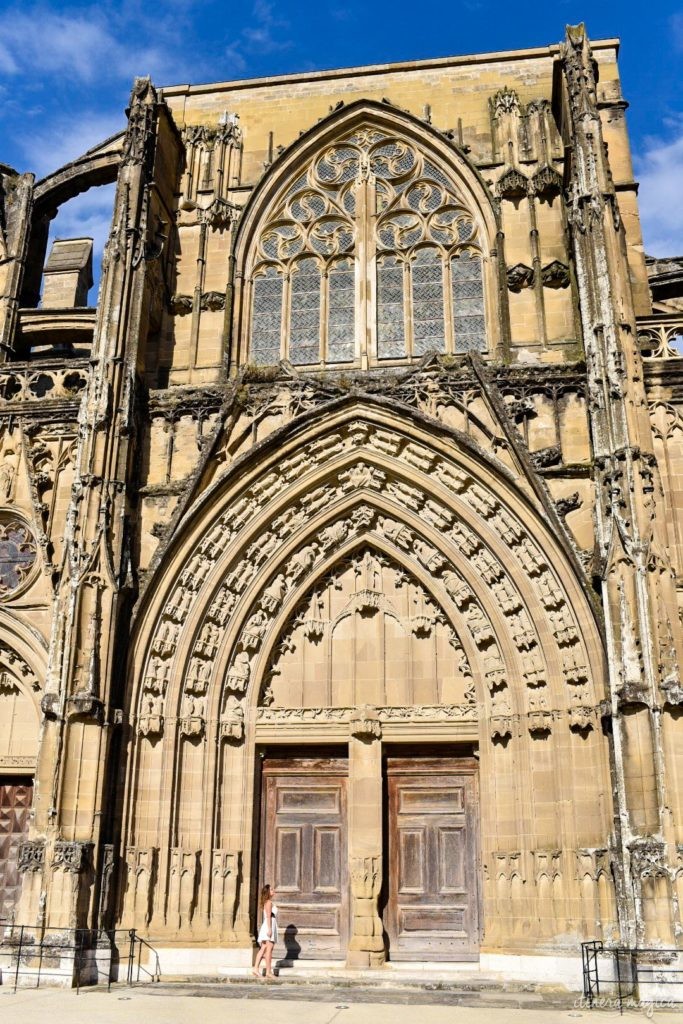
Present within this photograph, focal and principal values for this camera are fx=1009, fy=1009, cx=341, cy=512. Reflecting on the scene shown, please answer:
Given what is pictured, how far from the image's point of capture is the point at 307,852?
13.3 m

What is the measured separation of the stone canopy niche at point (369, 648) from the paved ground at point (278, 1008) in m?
3.80

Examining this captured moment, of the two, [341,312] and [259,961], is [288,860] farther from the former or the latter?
[341,312]

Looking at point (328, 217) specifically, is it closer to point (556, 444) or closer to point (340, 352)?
point (340, 352)

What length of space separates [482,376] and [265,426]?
10.3 ft

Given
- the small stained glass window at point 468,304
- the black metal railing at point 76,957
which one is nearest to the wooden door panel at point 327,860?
the black metal railing at point 76,957

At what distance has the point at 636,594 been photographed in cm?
1147

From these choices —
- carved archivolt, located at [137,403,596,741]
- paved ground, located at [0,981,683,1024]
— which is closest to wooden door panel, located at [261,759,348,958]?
carved archivolt, located at [137,403,596,741]

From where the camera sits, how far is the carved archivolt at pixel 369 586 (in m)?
12.9

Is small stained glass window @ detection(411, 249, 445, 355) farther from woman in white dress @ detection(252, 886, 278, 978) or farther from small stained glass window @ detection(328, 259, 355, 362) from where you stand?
woman in white dress @ detection(252, 886, 278, 978)

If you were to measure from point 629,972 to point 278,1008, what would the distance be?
3707 millimetres

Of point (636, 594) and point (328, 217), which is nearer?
point (636, 594)

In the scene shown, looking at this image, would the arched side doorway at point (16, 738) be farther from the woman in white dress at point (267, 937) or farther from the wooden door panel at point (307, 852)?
the woman in white dress at point (267, 937)

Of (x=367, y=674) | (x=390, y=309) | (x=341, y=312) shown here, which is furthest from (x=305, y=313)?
(x=367, y=674)

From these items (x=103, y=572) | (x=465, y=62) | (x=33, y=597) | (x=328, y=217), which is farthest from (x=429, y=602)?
(x=465, y=62)
